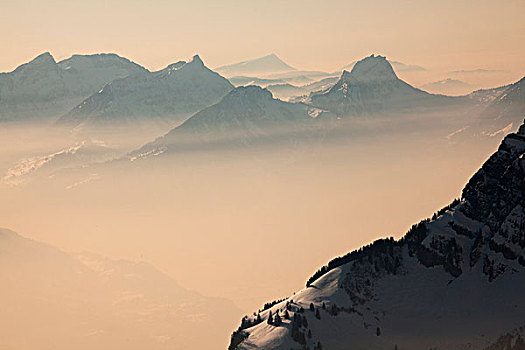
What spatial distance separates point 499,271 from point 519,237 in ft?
39.7

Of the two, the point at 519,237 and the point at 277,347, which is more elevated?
the point at 519,237

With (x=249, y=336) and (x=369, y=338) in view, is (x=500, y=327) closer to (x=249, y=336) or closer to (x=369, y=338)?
(x=369, y=338)

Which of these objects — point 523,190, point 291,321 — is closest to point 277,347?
point 291,321

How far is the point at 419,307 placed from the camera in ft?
641

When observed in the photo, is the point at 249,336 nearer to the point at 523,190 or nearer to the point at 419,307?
the point at 419,307

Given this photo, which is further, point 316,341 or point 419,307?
point 419,307

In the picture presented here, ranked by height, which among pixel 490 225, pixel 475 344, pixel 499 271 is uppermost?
pixel 490 225

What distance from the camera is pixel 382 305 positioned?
19700 centimetres

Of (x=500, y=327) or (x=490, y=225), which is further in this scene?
(x=490, y=225)

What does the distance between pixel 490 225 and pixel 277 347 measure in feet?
250

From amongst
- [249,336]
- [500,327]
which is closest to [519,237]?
[500,327]

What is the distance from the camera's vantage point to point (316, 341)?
601 ft

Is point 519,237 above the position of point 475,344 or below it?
above

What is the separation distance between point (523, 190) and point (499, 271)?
25402 mm
